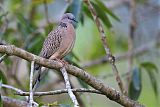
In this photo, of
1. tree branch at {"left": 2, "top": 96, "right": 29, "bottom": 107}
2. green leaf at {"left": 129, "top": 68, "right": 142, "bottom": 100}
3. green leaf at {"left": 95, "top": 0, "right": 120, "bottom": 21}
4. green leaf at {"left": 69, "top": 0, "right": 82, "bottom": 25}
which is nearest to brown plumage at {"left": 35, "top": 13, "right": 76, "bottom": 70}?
tree branch at {"left": 2, "top": 96, "right": 29, "bottom": 107}

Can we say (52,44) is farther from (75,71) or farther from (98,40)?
(98,40)

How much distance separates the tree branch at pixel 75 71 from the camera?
2.30 meters

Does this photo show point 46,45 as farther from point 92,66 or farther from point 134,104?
point 92,66

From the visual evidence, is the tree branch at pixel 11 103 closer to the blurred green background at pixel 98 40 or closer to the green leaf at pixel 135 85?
the green leaf at pixel 135 85

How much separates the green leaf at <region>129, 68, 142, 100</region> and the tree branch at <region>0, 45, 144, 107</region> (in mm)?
854

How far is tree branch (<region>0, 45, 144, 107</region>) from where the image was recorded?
230cm

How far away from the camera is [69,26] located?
3.04 meters

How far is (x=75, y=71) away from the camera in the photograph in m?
2.51

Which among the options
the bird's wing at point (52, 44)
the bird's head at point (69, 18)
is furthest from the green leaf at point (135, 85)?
the bird's wing at point (52, 44)

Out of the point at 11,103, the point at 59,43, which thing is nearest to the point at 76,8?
the point at 59,43

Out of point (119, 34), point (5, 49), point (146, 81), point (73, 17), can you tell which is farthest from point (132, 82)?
point (146, 81)

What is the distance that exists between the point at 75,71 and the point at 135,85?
4.11 ft

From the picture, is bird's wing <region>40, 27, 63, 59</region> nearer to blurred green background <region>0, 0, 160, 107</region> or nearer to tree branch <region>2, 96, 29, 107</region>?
tree branch <region>2, 96, 29, 107</region>

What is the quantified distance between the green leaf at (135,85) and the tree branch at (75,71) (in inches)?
33.6
